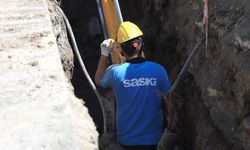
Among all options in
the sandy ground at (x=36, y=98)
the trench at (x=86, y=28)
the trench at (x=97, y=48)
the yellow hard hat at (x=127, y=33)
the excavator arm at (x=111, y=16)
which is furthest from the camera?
the trench at (x=86, y=28)

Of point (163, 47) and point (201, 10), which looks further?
point (163, 47)

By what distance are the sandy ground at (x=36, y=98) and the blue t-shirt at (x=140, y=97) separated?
0.67 meters

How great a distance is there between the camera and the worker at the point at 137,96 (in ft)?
13.9

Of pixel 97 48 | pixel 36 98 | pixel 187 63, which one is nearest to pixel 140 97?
pixel 187 63

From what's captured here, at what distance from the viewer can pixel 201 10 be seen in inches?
192

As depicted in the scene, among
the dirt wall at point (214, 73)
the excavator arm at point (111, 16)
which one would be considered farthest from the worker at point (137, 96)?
the excavator arm at point (111, 16)

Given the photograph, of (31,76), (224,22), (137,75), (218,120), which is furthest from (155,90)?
(31,76)

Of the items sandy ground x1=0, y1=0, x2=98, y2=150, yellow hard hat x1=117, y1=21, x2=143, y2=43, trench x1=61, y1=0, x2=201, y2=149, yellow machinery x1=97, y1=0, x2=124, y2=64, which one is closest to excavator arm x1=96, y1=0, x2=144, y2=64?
yellow machinery x1=97, y1=0, x2=124, y2=64

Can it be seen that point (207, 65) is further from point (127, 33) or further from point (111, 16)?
point (111, 16)

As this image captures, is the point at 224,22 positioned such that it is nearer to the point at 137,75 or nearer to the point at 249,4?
the point at 249,4

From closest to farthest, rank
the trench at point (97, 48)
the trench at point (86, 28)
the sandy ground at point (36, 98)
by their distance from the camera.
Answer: the sandy ground at point (36, 98) → the trench at point (97, 48) → the trench at point (86, 28)

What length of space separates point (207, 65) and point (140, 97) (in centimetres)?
76

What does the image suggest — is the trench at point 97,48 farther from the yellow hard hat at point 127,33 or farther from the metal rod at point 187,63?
the yellow hard hat at point 127,33

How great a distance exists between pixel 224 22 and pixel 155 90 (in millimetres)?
876
